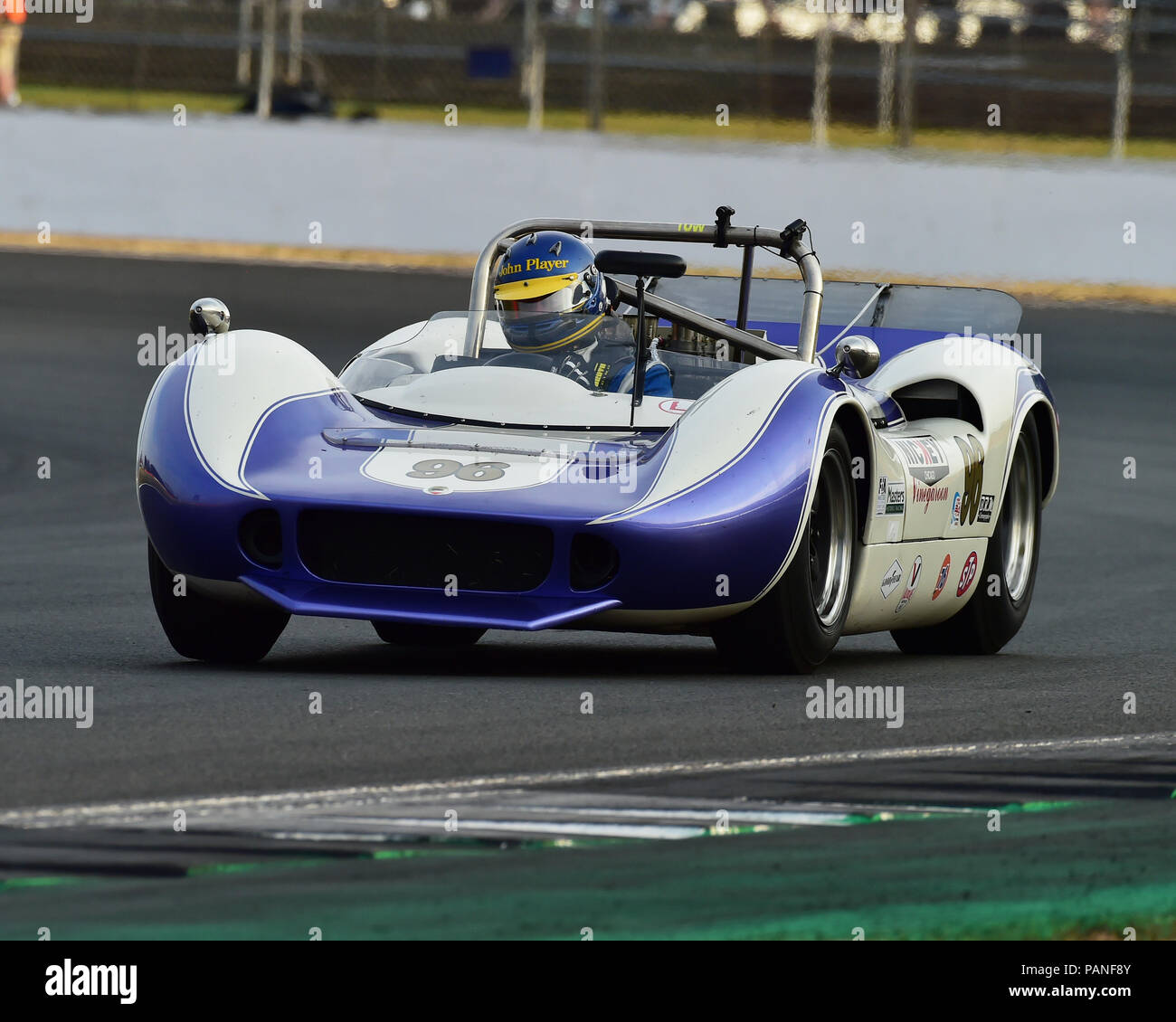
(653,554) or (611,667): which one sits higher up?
(653,554)

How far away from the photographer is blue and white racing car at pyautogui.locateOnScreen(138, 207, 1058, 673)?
6.39m

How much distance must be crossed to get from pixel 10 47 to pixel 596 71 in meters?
6.43

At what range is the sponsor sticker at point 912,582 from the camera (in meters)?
7.56

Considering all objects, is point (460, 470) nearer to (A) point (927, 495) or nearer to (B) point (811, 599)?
(B) point (811, 599)

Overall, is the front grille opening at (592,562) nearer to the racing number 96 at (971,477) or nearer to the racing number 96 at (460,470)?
the racing number 96 at (460,470)

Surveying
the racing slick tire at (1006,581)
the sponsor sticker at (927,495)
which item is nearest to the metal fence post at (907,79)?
the racing slick tire at (1006,581)

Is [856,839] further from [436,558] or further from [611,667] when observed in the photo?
[611,667]

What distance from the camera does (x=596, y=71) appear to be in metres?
21.5

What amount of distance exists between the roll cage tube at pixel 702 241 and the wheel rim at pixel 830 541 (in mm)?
835

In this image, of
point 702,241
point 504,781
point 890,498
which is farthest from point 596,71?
point 504,781

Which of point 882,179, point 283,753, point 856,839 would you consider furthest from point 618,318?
point 882,179

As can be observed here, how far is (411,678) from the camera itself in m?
6.70

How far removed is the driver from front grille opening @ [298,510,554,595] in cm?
108
